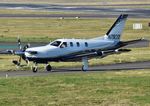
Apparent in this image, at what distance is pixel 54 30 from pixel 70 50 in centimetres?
4691

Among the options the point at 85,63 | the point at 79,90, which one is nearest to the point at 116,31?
the point at 85,63

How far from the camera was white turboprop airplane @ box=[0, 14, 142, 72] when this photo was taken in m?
45.4

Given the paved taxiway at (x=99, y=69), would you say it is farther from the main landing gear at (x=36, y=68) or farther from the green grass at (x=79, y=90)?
the green grass at (x=79, y=90)

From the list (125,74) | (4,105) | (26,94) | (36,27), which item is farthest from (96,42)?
(36,27)

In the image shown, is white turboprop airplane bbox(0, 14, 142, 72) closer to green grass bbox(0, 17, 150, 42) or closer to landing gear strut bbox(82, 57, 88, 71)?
landing gear strut bbox(82, 57, 88, 71)

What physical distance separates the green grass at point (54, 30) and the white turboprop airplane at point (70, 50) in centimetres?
2834

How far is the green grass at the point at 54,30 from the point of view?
81.4 metres

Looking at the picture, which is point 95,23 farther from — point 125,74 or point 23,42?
point 125,74

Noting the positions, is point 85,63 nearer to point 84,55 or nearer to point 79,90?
point 84,55

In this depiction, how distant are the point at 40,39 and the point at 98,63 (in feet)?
89.3

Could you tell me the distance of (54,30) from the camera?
93250 mm

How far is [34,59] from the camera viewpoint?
4528 centimetres

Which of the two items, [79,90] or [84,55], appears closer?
[79,90]

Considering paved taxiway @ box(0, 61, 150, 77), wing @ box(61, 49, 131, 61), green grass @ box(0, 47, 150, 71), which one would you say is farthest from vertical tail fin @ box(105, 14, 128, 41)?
green grass @ box(0, 47, 150, 71)
